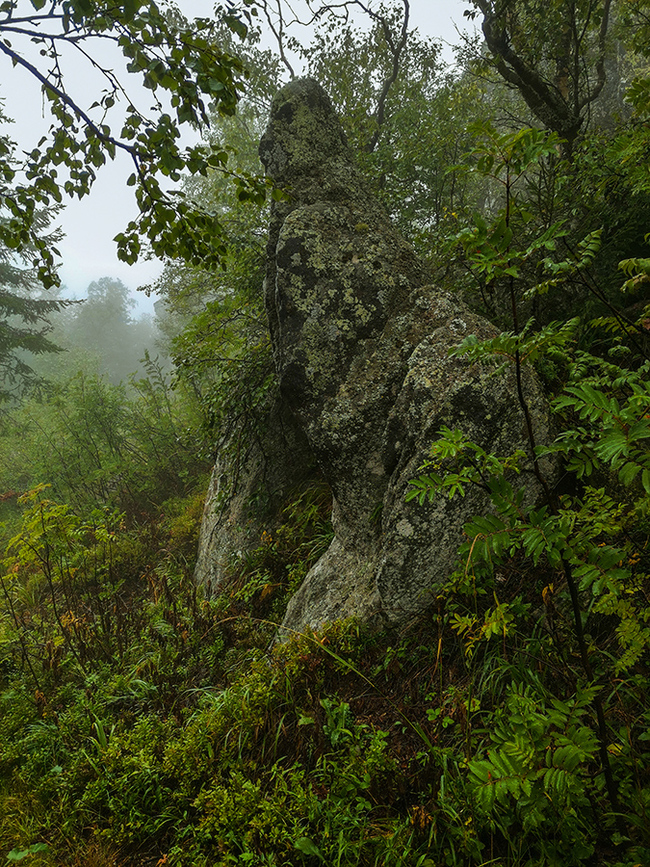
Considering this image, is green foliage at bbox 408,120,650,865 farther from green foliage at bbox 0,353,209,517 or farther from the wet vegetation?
green foliage at bbox 0,353,209,517

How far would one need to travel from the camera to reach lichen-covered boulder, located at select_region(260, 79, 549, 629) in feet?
9.39

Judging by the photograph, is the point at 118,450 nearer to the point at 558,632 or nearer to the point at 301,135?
the point at 301,135

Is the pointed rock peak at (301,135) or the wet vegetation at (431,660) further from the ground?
the pointed rock peak at (301,135)

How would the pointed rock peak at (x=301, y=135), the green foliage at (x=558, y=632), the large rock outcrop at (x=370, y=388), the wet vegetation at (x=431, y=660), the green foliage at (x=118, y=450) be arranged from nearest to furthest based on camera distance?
the green foliage at (x=558, y=632)
the wet vegetation at (x=431, y=660)
the large rock outcrop at (x=370, y=388)
the pointed rock peak at (x=301, y=135)
the green foliage at (x=118, y=450)

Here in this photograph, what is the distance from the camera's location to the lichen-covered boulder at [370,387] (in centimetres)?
286

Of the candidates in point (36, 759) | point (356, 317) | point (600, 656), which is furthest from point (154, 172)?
point (36, 759)

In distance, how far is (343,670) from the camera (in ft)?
9.09

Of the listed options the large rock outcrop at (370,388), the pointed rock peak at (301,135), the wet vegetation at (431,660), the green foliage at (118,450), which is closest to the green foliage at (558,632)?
the wet vegetation at (431,660)

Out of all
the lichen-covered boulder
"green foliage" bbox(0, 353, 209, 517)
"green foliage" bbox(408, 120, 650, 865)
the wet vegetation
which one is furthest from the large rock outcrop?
"green foliage" bbox(0, 353, 209, 517)

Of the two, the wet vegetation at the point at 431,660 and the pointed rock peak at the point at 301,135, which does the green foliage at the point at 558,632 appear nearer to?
the wet vegetation at the point at 431,660

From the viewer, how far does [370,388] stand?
353cm

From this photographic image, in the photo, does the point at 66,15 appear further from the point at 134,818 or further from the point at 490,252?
the point at 134,818

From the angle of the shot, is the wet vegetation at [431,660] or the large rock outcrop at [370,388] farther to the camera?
the large rock outcrop at [370,388]

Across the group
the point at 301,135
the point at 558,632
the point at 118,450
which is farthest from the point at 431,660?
the point at 118,450
